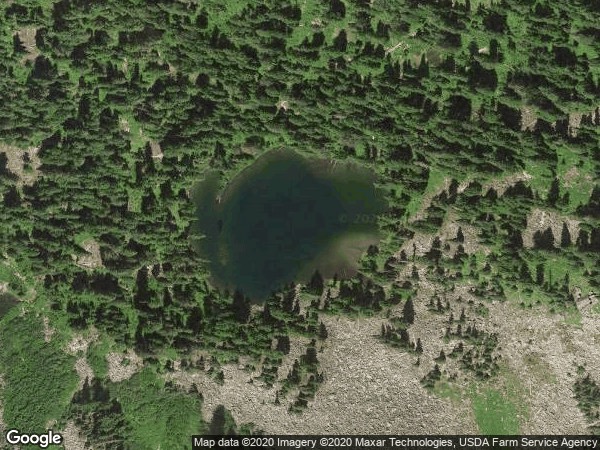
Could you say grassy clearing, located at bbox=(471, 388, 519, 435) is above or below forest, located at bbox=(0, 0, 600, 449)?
below

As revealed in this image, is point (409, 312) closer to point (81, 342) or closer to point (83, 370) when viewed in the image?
point (81, 342)

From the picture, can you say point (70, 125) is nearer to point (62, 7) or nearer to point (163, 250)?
point (62, 7)

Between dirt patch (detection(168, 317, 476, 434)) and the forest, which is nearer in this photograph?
the forest

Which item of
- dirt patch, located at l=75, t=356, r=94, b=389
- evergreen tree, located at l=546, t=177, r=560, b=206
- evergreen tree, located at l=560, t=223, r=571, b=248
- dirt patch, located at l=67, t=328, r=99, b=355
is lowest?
dirt patch, located at l=75, t=356, r=94, b=389

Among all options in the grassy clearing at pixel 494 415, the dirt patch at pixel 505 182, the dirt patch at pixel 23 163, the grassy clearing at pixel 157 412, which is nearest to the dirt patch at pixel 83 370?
the grassy clearing at pixel 157 412

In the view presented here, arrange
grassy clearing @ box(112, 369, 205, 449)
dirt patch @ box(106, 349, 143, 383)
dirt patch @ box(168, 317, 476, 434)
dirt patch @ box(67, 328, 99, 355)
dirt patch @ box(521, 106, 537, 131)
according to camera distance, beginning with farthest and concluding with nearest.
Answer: dirt patch @ box(67, 328, 99, 355)
dirt patch @ box(106, 349, 143, 383)
grassy clearing @ box(112, 369, 205, 449)
dirt patch @ box(168, 317, 476, 434)
dirt patch @ box(521, 106, 537, 131)

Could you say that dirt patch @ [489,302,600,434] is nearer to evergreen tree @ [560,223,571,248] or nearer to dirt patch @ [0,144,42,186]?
evergreen tree @ [560,223,571,248]

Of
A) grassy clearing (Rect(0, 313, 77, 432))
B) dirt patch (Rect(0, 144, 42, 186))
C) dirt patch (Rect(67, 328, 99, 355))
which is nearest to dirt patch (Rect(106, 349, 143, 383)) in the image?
dirt patch (Rect(67, 328, 99, 355))
